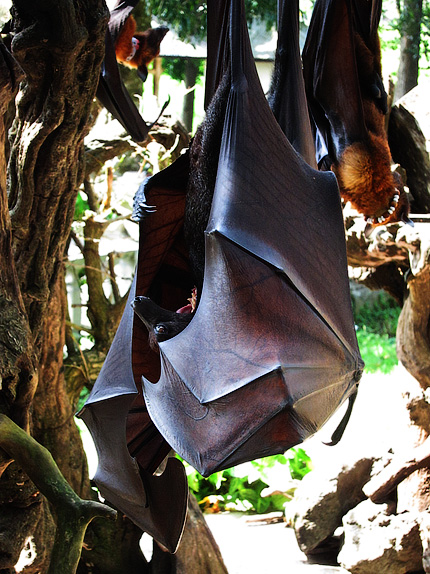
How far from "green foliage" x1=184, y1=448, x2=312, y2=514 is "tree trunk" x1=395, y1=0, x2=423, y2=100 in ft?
9.20

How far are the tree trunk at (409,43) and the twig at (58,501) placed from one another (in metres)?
4.04

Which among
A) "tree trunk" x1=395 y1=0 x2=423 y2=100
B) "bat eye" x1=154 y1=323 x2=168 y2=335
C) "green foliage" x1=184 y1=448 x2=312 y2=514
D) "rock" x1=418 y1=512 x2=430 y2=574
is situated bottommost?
"green foliage" x1=184 y1=448 x2=312 y2=514

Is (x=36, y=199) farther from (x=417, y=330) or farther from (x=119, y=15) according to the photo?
(x=417, y=330)

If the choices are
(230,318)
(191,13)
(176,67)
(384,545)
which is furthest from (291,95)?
(176,67)

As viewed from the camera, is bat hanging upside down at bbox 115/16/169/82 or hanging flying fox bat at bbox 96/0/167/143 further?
Result: bat hanging upside down at bbox 115/16/169/82

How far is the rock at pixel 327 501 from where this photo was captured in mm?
3449

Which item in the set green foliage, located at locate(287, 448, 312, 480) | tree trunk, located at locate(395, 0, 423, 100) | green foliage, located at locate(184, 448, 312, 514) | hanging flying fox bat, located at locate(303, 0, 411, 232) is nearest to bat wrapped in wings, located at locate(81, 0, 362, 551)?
hanging flying fox bat, located at locate(303, 0, 411, 232)

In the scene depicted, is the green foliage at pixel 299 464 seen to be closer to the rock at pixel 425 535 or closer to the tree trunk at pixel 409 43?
the rock at pixel 425 535

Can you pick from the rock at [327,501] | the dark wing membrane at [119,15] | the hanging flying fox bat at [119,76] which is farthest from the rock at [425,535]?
the dark wing membrane at [119,15]

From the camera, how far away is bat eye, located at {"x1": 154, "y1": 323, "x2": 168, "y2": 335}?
3.86 feet

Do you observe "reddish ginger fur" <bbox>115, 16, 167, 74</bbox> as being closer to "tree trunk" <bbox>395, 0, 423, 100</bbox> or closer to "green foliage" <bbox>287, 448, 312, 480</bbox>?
"tree trunk" <bbox>395, 0, 423, 100</bbox>

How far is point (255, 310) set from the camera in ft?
3.49

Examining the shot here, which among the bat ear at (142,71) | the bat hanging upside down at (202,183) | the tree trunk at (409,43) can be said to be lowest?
the bat hanging upside down at (202,183)

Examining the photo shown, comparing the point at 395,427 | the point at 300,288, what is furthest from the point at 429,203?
the point at 300,288
